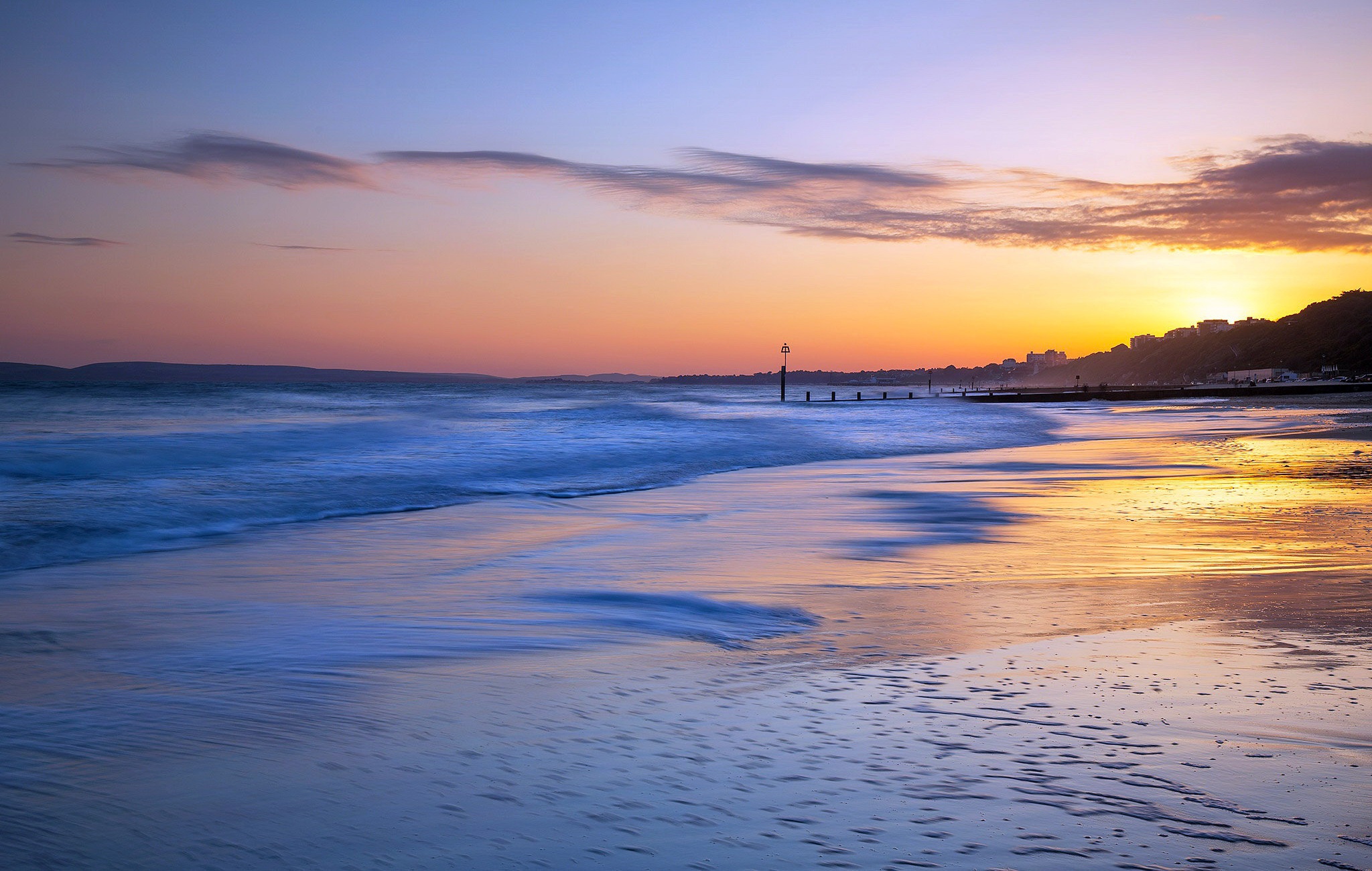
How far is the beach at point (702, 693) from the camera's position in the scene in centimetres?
220

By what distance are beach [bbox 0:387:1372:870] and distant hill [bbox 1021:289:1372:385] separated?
145 meters

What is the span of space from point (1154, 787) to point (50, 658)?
174 inches

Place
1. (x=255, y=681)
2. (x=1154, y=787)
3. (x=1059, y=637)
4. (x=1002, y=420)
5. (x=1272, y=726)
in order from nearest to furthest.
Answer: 1. (x=1154, y=787)
2. (x=1272, y=726)
3. (x=255, y=681)
4. (x=1059, y=637)
5. (x=1002, y=420)

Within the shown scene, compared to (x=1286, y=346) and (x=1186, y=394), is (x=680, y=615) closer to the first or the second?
(x=1186, y=394)

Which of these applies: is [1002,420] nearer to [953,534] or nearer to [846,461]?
[846,461]

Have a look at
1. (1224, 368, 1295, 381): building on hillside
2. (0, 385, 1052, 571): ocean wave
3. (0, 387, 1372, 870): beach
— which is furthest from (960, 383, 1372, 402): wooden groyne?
(0, 387, 1372, 870): beach

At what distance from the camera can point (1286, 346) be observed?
146 m

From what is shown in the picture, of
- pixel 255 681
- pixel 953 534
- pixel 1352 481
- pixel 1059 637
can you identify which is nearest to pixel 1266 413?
pixel 1352 481

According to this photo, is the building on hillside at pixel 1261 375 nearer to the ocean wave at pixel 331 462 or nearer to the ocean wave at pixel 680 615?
the ocean wave at pixel 331 462

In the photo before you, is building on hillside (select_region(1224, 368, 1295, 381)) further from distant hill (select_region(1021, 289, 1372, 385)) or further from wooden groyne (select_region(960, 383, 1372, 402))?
wooden groyne (select_region(960, 383, 1372, 402))

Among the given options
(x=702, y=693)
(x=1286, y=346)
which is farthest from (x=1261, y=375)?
(x=702, y=693)

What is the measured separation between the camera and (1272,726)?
9.05ft

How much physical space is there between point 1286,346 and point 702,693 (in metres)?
175

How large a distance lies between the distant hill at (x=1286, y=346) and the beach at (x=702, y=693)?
14461 cm
